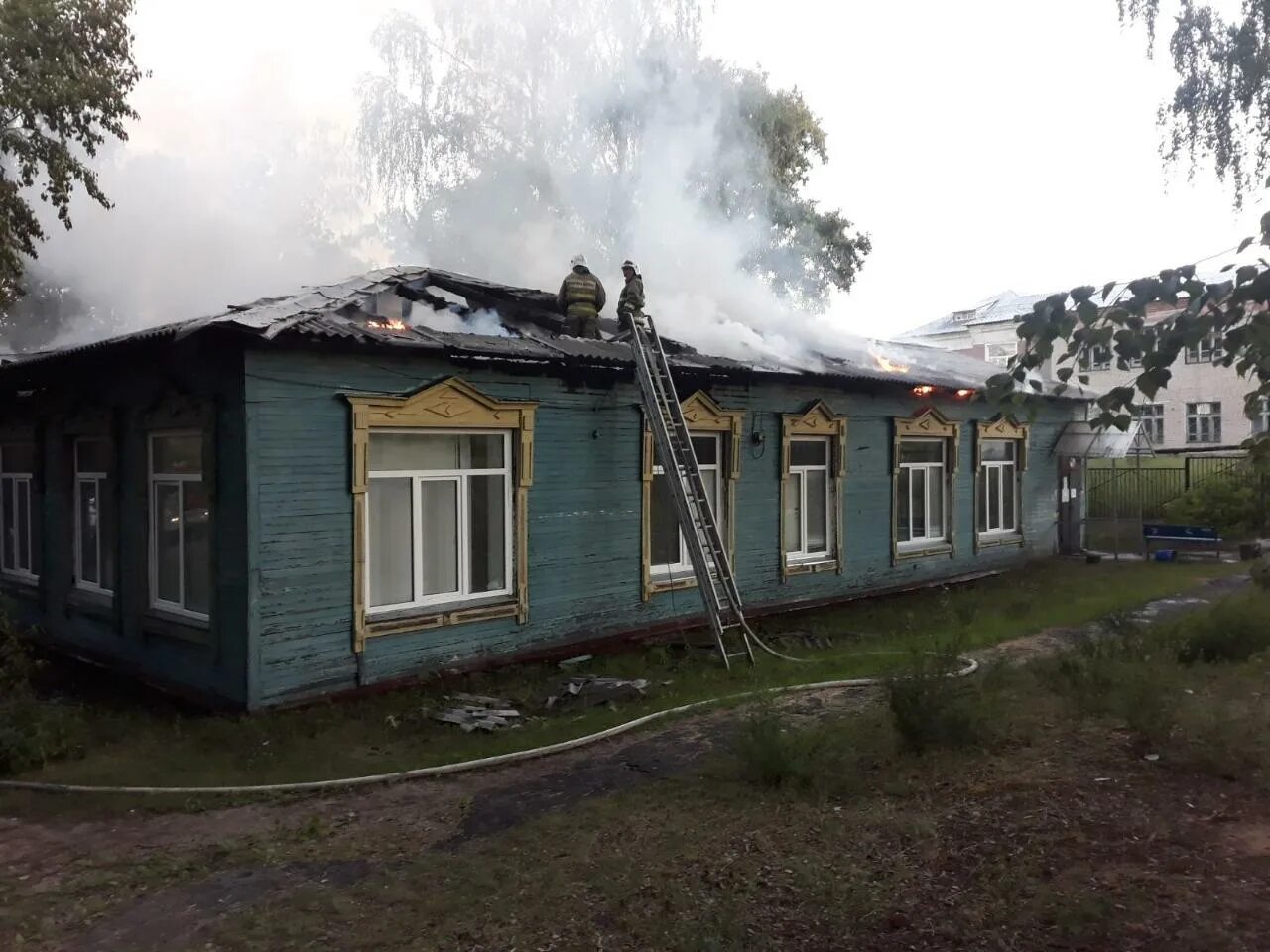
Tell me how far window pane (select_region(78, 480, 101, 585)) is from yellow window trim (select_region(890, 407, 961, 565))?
10011mm

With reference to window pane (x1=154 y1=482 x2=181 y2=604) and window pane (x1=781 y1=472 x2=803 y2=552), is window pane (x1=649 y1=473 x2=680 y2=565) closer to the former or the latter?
window pane (x1=781 y1=472 x2=803 y2=552)

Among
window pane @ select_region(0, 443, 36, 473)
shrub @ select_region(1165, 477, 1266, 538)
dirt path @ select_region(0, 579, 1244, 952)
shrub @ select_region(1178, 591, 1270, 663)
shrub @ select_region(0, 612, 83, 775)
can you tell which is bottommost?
dirt path @ select_region(0, 579, 1244, 952)

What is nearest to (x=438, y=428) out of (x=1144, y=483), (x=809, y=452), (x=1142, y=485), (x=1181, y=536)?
(x=809, y=452)

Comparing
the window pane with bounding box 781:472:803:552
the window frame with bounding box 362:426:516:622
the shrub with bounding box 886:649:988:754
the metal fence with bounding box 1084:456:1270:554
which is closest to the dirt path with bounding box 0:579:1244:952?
the shrub with bounding box 886:649:988:754

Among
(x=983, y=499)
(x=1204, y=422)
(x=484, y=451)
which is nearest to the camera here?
→ (x=484, y=451)

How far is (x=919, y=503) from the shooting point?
47.5 ft

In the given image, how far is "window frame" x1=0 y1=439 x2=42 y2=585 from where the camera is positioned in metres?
11.1

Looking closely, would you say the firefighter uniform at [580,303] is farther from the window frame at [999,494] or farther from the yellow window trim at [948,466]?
the window frame at [999,494]

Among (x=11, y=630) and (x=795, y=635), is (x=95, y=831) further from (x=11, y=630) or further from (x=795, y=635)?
(x=795, y=635)

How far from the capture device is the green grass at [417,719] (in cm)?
650

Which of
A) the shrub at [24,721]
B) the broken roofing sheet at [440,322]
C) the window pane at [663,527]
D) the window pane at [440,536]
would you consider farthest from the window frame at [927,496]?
the shrub at [24,721]

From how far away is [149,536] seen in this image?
8922 mm

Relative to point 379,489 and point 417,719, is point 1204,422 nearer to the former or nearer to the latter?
point 379,489

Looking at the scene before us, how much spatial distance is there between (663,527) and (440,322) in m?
3.46
